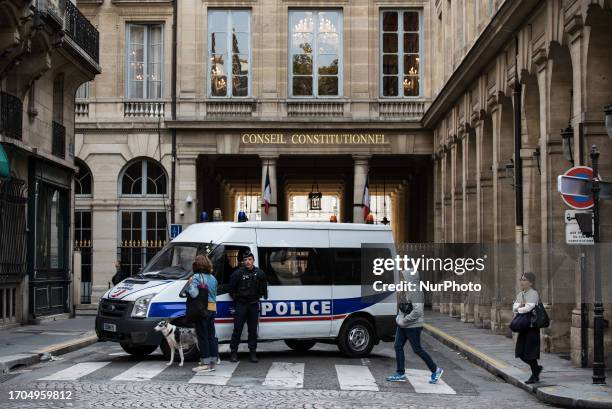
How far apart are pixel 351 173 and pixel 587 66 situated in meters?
27.2

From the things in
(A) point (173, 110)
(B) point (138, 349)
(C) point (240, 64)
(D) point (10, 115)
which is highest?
(C) point (240, 64)

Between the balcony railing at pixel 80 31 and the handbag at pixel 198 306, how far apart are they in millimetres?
12641

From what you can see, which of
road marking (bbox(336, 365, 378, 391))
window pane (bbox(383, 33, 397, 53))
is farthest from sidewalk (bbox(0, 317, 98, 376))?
window pane (bbox(383, 33, 397, 53))

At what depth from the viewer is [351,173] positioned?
44250 millimetres

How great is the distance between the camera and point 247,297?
16.9 m

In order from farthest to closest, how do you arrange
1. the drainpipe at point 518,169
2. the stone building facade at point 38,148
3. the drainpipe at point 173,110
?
the drainpipe at point 173,110 < the stone building facade at point 38,148 < the drainpipe at point 518,169

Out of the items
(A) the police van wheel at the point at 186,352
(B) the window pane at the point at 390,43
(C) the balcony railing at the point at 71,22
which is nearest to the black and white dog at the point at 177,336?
(A) the police van wheel at the point at 186,352

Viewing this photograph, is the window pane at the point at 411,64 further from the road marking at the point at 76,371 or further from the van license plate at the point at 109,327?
the road marking at the point at 76,371

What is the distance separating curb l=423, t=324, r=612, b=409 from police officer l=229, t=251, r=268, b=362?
4.01 m

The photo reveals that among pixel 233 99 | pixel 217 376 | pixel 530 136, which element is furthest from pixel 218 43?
pixel 217 376

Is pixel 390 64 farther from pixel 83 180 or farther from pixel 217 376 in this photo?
pixel 217 376

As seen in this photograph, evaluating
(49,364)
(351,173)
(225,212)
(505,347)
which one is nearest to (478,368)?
(505,347)

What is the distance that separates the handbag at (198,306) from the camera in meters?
15.6

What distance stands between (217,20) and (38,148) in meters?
13.4
